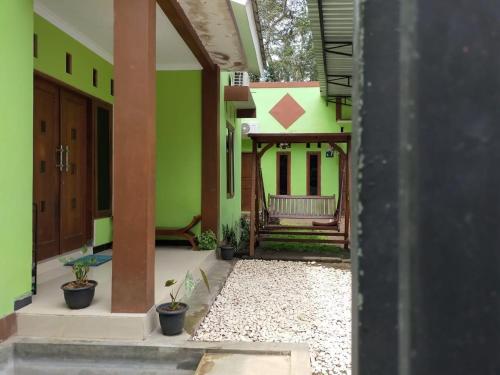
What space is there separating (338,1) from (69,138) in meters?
4.46

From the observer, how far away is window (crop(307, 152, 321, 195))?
14.1 metres

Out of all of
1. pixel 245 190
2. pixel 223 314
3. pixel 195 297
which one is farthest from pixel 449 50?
pixel 245 190

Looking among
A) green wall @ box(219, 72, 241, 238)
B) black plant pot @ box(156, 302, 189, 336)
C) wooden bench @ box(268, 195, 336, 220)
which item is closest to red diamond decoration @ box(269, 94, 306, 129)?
green wall @ box(219, 72, 241, 238)

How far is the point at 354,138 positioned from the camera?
1.88 ft

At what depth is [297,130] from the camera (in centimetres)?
1409

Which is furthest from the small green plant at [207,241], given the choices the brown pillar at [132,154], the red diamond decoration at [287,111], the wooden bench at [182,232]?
the red diamond decoration at [287,111]

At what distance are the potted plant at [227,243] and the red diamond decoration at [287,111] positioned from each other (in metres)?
6.86

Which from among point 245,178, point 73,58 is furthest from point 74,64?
point 245,178

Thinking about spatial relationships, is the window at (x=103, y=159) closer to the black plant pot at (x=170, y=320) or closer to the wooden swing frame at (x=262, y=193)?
the wooden swing frame at (x=262, y=193)

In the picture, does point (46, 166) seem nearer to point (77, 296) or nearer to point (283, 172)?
point (77, 296)

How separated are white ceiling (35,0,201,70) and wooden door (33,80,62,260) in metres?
0.70

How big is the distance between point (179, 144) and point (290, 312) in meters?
3.25

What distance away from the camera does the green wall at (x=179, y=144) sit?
6473 millimetres

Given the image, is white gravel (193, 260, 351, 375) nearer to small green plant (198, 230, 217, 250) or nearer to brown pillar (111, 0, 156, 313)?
small green plant (198, 230, 217, 250)
